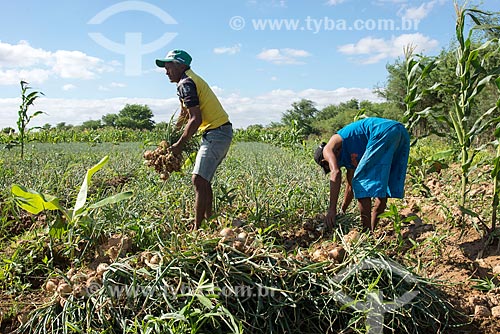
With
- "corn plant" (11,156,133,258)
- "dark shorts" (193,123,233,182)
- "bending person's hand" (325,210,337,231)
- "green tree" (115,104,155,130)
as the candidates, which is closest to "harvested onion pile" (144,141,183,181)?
"dark shorts" (193,123,233,182)

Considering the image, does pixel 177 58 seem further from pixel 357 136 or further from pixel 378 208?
pixel 378 208

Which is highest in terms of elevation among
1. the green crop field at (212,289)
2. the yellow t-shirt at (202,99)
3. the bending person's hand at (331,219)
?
the yellow t-shirt at (202,99)

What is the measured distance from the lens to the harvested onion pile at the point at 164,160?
3.48 m

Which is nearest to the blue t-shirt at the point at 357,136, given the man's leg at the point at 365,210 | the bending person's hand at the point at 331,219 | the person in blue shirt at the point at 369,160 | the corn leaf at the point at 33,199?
the person in blue shirt at the point at 369,160

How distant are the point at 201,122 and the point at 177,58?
0.56 meters

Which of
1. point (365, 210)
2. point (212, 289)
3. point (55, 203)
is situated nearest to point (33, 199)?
point (55, 203)

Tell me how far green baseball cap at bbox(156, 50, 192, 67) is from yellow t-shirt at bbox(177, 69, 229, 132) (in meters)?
0.09

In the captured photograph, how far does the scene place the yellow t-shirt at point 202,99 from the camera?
11.0 feet

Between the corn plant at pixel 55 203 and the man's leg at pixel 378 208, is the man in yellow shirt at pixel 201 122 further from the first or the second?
the man's leg at pixel 378 208

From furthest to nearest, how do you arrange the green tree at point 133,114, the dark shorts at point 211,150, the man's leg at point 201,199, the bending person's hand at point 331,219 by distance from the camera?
the green tree at point 133,114, the dark shorts at point 211,150, the man's leg at point 201,199, the bending person's hand at point 331,219

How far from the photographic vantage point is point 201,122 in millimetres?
3406

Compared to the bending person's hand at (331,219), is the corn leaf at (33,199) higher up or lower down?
higher up

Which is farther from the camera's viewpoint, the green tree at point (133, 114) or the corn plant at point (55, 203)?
the green tree at point (133, 114)

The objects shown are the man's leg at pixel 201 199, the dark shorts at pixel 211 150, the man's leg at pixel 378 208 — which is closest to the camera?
the man's leg at pixel 378 208
